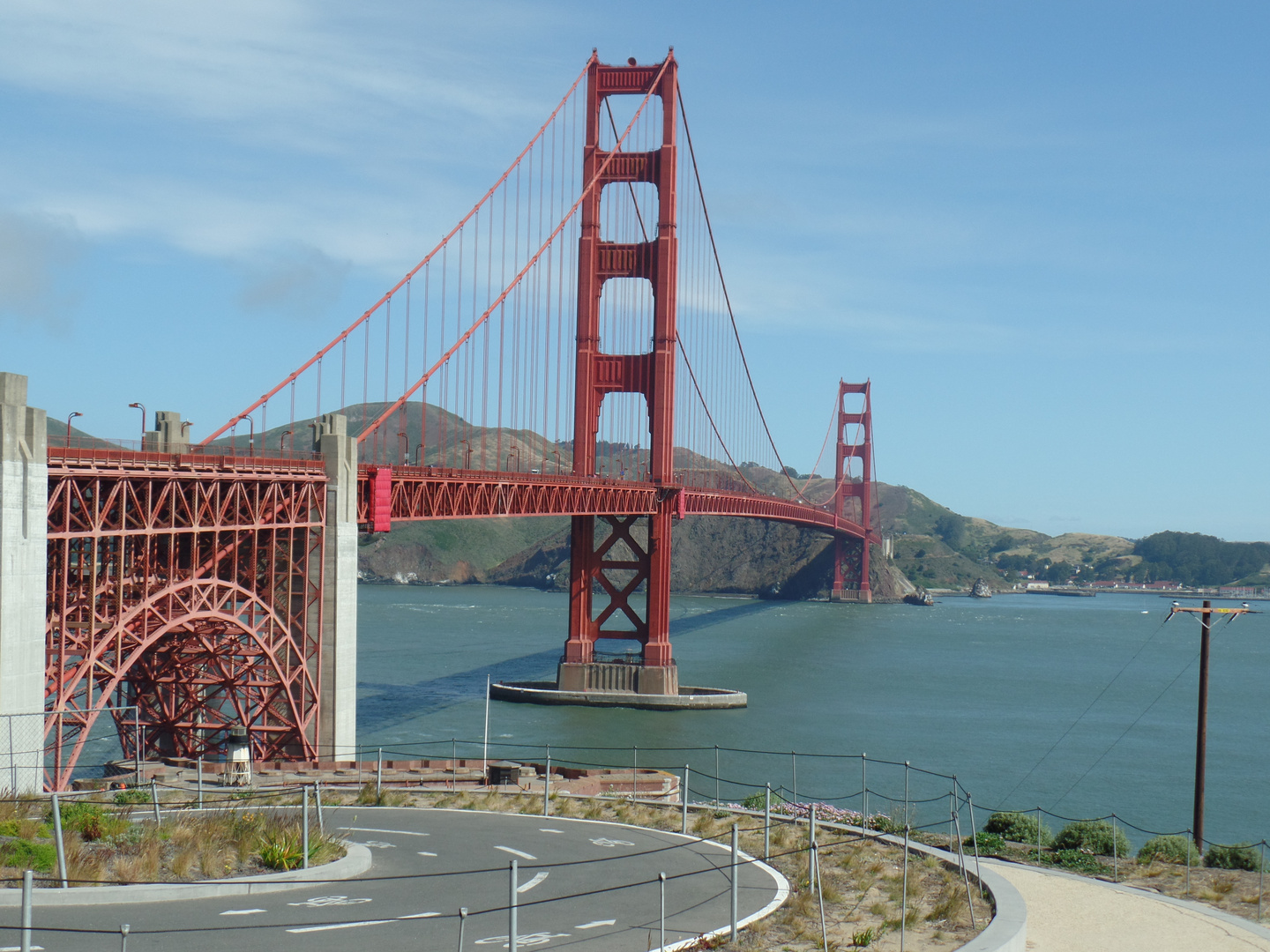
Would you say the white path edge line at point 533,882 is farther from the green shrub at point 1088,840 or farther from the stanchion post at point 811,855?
the green shrub at point 1088,840

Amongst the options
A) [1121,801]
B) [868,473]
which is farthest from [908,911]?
[868,473]

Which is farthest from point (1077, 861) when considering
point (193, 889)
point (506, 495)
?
point (506, 495)

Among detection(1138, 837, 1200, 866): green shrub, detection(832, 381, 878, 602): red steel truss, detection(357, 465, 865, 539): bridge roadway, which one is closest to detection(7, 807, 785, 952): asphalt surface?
detection(1138, 837, 1200, 866): green shrub

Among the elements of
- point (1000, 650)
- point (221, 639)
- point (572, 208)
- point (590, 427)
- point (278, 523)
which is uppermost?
point (572, 208)

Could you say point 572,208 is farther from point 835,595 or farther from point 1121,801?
point 835,595

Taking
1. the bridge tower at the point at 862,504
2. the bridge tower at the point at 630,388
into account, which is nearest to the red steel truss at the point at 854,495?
the bridge tower at the point at 862,504

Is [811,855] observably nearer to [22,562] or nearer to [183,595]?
[22,562]
